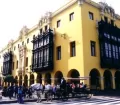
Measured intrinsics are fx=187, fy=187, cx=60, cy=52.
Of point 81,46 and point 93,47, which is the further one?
point 93,47

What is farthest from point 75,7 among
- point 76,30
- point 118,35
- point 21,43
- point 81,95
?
point 21,43

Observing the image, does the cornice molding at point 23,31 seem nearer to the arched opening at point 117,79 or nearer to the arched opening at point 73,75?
the arched opening at point 73,75

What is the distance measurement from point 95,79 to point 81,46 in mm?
5411

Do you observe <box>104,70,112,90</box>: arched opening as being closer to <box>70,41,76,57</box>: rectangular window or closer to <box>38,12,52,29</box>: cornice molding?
<box>70,41,76,57</box>: rectangular window

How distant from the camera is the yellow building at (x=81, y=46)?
24.4 m

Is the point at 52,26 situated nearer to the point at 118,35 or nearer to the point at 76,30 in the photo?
the point at 76,30

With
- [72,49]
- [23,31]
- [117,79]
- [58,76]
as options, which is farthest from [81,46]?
[23,31]

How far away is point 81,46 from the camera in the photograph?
23781 mm

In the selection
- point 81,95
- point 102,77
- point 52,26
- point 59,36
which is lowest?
point 81,95

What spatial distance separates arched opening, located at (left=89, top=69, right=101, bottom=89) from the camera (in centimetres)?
2506

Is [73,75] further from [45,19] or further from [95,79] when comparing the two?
[45,19]

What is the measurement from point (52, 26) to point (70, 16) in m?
4.53

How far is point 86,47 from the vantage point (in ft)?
79.0

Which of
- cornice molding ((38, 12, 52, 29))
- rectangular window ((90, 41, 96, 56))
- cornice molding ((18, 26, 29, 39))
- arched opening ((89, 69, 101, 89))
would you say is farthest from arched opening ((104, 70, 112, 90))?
cornice molding ((18, 26, 29, 39))
